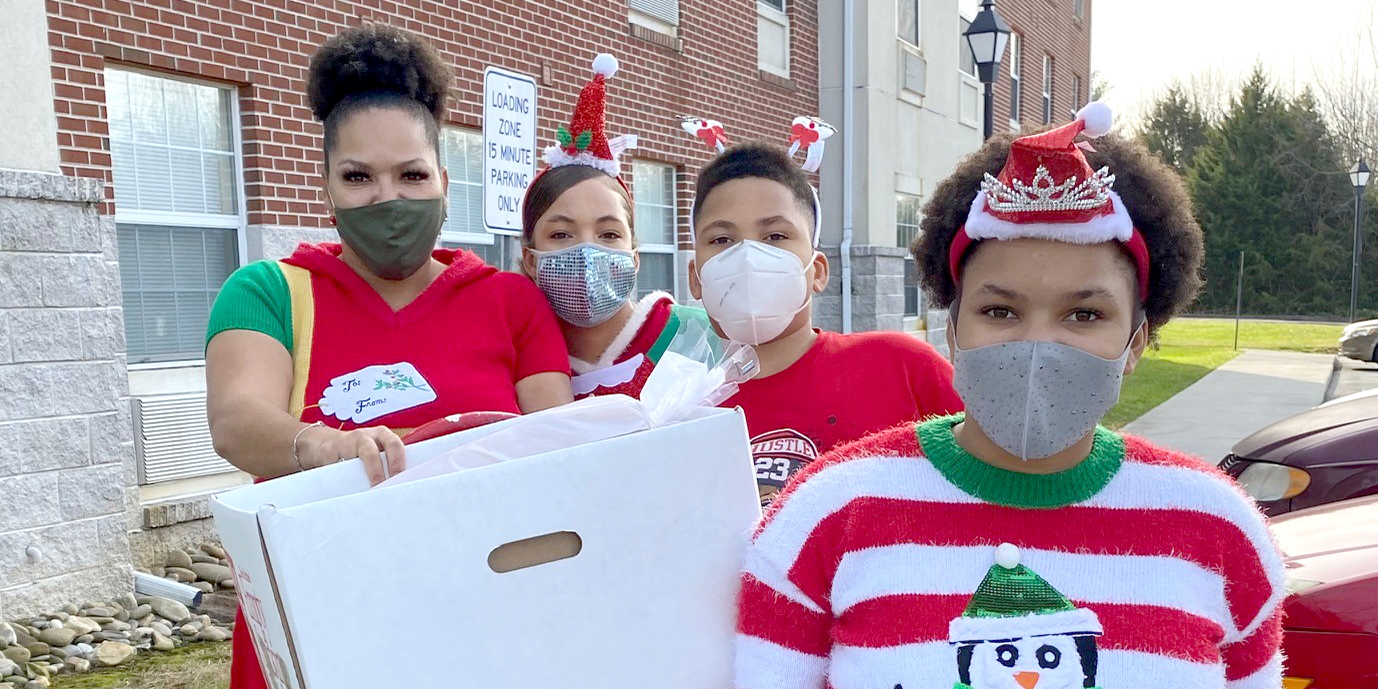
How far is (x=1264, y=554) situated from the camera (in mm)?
1561

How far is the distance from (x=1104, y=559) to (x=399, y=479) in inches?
39.6

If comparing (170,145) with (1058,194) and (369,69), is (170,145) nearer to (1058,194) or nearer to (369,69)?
(369,69)

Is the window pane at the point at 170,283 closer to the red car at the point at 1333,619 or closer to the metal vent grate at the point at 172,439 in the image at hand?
the metal vent grate at the point at 172,439

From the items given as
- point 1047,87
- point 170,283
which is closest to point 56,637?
point 170,283

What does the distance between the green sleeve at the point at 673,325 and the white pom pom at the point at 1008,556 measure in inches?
44.3

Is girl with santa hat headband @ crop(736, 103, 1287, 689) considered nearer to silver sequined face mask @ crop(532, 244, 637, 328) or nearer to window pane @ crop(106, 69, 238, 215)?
silver sequined face mask @ crop(532, 244, 637, 328)

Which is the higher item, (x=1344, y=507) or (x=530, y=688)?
(x=530, y=688)

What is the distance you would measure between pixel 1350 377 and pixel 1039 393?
1716 centimetres

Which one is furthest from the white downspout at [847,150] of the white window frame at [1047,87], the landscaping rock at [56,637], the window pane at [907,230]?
the landscaping rock at [56,637]

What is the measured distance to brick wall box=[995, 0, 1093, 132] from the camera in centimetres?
1786

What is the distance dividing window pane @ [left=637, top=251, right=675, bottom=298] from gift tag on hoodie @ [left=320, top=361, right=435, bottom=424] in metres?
8.02

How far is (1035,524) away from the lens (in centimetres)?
155

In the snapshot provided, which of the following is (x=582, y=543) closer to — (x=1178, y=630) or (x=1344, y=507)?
(x=1178, y=630)

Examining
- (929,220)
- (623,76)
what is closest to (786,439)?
(929,220)
